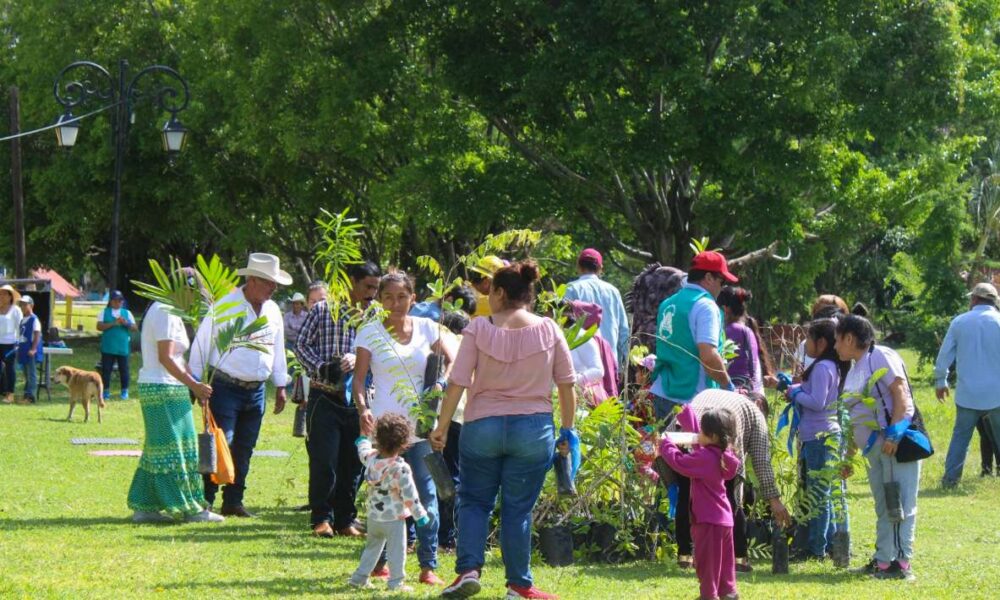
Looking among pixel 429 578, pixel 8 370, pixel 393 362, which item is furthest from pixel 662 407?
pixel 8 370

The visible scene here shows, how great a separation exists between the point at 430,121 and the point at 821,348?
2011 centimetres

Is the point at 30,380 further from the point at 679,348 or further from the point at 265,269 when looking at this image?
the point at 679,348

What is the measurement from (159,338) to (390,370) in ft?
7.51

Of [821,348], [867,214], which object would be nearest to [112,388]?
[867,214]

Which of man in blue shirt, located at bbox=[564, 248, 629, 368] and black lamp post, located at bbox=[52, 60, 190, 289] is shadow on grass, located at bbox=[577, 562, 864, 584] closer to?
man in blue shirt, located at bbox=[564, 248, 629, 368]

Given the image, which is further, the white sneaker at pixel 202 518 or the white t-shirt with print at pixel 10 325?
the white t-shirt with print at pixel 10 325

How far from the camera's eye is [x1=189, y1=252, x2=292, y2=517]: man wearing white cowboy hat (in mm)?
10438

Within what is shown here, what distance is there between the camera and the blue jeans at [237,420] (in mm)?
10633

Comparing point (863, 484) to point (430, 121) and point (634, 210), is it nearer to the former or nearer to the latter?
point (634, 210)

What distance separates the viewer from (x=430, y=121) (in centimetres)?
2873

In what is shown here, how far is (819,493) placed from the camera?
9.32 metres

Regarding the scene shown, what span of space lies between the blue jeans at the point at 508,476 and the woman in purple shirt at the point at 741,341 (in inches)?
121

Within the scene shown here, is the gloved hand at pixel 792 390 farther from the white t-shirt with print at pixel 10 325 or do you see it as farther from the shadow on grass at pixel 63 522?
the white t-shirt with print at pixel 10 325

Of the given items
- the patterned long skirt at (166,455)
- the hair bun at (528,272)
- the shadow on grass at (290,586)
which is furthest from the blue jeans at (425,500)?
the patterned long skirt at (166,455)
